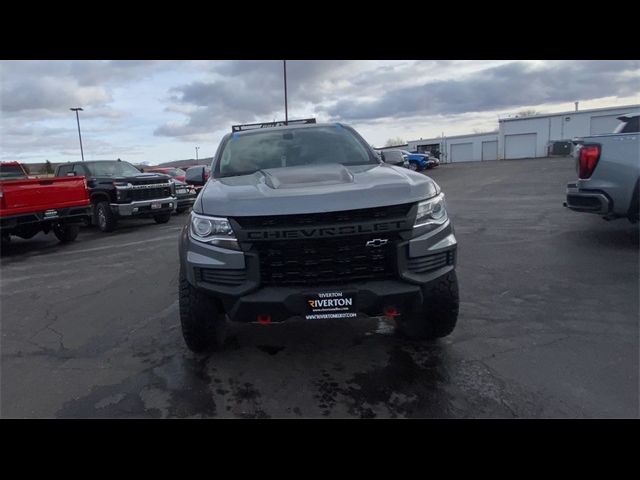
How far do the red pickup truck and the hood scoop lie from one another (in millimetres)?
6957

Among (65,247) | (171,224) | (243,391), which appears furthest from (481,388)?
(171,224)

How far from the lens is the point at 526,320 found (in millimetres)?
3918

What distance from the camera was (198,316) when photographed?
313 centimetres

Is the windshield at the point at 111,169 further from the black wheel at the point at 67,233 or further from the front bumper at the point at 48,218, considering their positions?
the front bumper at the point at 48,218

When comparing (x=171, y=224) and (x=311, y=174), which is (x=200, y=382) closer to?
(x=311, y=174)

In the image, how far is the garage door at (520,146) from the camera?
44.2 m

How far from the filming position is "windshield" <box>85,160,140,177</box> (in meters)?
11.7

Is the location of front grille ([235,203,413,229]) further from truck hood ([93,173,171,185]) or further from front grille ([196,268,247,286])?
truck hood ([93,173,171,185])

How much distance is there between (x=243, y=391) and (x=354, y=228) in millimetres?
1390

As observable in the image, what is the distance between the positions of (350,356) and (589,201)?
4.63 m

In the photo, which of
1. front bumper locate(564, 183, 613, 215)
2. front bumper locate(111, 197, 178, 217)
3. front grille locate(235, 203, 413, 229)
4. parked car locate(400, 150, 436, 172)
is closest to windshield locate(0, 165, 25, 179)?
front bumper locate(111, 197, 178, 217)

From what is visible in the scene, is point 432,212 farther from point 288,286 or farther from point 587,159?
point 587,159

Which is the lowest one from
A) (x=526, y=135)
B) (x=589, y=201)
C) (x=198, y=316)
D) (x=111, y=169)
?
(x=198, y=316)

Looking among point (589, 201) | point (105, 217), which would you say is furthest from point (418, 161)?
point (589, 201)
